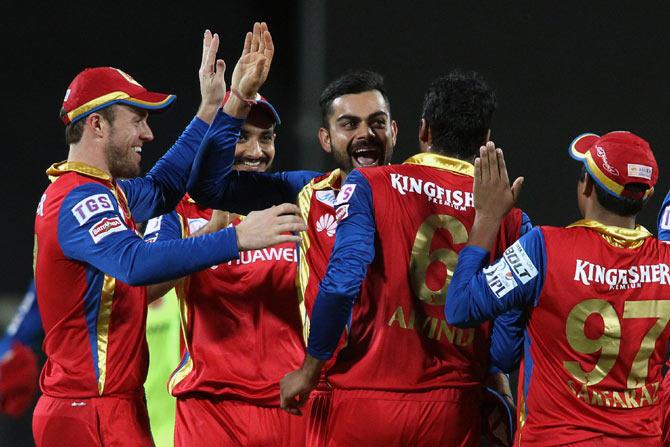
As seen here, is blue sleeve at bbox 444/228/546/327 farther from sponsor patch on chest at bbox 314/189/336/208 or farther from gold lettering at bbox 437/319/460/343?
sponsor patch on chest at bbox 314/189/336/208

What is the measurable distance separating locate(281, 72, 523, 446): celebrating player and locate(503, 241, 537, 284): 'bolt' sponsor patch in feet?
0.93

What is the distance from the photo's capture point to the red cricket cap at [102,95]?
3.31 meters

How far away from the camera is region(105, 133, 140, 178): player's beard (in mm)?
3303

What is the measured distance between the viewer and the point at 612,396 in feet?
9.36

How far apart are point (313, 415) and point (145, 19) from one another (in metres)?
4.38

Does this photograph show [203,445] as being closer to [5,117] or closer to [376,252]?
[376,252]

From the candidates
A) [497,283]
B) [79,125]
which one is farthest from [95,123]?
[497,283]

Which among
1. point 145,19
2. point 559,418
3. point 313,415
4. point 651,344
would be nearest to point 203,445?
point 313,415

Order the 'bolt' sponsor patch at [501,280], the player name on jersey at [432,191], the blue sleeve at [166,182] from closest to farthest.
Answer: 1. the 'bolt' sponsor patch at [501,280]
2. the player name on jersey at [432,191]
3. the blue sleeve at [166,182]

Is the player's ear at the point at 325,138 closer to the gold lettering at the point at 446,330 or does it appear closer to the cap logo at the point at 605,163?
the gold lettering at the point at 446,330

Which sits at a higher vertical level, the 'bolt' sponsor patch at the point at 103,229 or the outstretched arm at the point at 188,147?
the outstretched arm at the point at 188,147

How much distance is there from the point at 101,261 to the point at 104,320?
25 cm

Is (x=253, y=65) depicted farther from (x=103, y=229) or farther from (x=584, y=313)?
(x=584, y=313)

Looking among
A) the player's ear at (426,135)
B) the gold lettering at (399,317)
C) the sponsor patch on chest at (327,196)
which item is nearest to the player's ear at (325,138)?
the sponsor patch on chest at (327,196)
